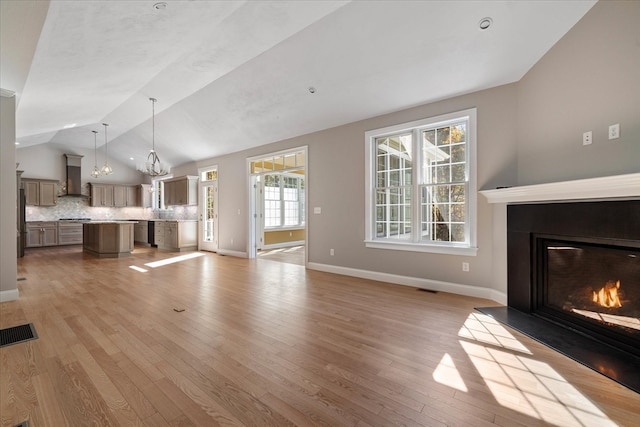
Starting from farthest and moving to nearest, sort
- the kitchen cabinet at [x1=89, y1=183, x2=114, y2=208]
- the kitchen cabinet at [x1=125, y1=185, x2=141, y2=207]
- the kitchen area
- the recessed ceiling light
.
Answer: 1. the kitchen cabinet at [x1=125, y1=185, x2=141, y2=207]
2. the kitchen cabinet at [x1=89, y1=183, x2=114, y2=208]
3. the kitchen area
4. the recessed ceiling light

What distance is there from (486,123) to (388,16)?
1.82 meters

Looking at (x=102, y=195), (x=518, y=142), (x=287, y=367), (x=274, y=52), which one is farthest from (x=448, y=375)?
(x=102, y=195)

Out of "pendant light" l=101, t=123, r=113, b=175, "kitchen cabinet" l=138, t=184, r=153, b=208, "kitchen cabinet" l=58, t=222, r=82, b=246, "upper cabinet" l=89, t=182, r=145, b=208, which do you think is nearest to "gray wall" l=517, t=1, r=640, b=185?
"pendant light" l=101, t=123, r=113, b=175

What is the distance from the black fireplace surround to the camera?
224cm

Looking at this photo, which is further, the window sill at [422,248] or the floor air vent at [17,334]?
the window sill at [422,248]

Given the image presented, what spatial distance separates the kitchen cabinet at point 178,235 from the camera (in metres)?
8.13

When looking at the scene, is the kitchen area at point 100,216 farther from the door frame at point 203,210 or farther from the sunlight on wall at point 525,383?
the sunlight on wall at point 525,383

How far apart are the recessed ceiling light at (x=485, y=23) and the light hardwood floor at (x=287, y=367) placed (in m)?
3.01

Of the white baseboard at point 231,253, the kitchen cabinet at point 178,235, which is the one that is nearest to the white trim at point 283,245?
the white baseboard at point 231,253

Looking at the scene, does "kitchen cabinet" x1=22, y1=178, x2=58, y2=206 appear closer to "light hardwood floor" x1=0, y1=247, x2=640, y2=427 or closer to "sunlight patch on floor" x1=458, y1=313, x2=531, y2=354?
"light hardwood floor" x1=0, y1=247, x2=640, y2=427

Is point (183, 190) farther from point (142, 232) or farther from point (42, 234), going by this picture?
point (42, 234)

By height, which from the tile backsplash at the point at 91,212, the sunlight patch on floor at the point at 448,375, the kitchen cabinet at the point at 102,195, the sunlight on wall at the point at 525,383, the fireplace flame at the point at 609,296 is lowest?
the sunlight on wall at the point at 525,383

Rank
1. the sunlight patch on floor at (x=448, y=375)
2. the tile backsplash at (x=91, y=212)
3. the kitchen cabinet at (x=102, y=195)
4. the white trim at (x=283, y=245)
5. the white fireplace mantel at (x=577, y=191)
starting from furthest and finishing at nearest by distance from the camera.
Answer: the kitchen cabinet at (x=102, y=195), the tile backsplash at (x=91, y=212), the white trim at (x=283, y=245), the white fireplace mantel at (x=577, y=191), the sunlight patch on floor at (x=448, y=375)

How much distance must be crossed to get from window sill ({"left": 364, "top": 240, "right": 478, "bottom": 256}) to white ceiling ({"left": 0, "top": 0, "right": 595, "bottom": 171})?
210 centimetres
